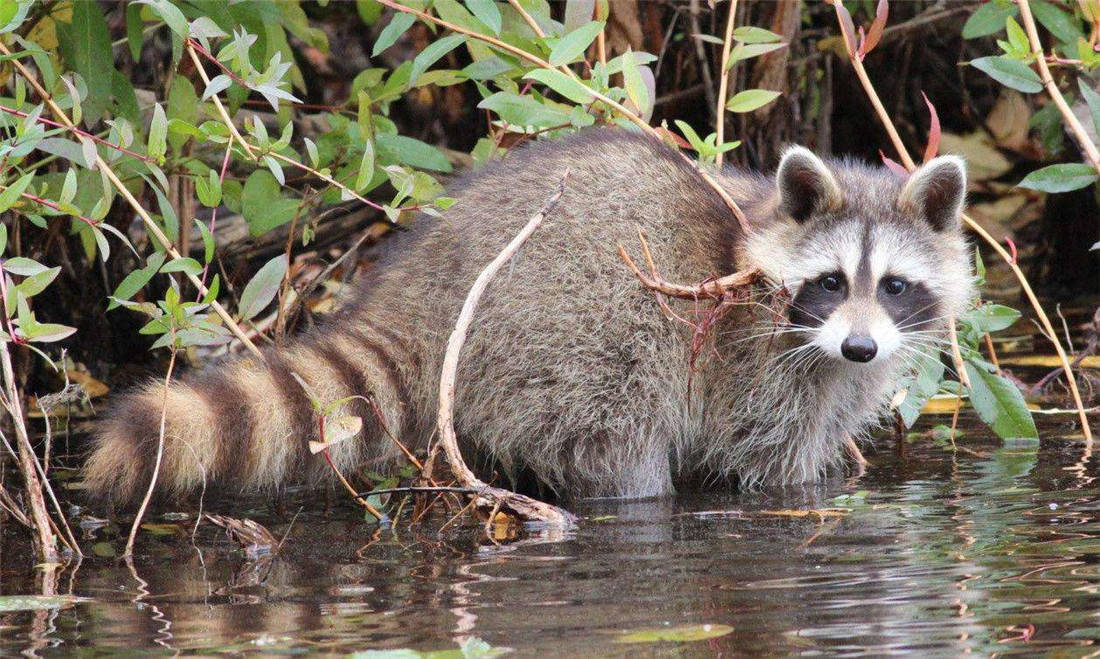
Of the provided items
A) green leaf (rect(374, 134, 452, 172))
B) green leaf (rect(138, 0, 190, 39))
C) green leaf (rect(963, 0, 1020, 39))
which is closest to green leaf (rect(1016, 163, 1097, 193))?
green leaf (rect(963, 0, 1020, 39))

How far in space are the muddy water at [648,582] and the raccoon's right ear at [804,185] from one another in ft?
2.76

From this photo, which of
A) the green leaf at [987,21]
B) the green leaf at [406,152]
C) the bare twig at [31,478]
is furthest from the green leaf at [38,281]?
the green leaf at [987,21]

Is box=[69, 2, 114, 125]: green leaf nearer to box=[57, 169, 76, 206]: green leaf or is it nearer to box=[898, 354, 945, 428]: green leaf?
box=[57, 169, 76, 206]: green leaf

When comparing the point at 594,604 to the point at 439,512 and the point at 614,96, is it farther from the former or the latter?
Answer: the point at 614,96

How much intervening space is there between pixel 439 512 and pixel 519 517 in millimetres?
346

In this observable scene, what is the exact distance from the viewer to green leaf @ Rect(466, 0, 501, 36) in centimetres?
405

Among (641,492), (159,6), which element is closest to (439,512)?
(641,492)

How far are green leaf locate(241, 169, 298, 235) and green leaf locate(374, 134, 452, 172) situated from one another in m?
0.38

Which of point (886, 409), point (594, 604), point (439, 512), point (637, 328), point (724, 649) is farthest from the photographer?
point (886, 409)

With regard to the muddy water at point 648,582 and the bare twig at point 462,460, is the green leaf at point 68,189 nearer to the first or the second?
the muddy water at point 648,582

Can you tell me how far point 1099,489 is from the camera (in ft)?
12.9

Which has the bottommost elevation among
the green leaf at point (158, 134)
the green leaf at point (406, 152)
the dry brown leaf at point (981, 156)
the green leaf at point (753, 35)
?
the green leaf at point (158, 134)

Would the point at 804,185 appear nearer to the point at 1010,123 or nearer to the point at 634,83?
the point at 634,83

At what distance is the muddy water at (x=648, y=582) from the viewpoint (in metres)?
2.55
